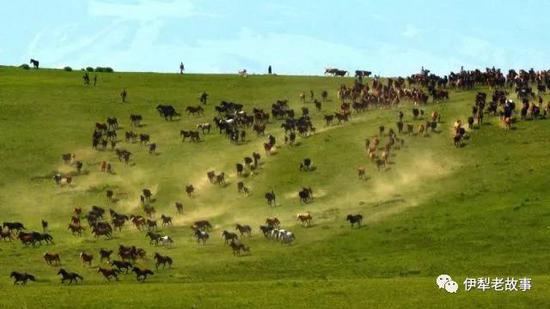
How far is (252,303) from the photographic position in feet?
127

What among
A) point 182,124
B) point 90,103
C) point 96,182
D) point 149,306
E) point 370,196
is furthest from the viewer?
point 90,103

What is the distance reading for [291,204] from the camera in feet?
209

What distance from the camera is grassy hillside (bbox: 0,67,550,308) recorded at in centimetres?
4141

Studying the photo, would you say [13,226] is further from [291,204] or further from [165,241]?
[291,204]

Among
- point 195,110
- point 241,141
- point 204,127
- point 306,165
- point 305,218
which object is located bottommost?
point 305,218

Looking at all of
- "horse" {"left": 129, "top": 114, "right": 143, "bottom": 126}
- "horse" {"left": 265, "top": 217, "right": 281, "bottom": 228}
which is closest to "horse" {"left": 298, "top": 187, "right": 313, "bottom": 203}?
"horse" {"left": 265, "top": 217, "right": 281, "bottom": 228}

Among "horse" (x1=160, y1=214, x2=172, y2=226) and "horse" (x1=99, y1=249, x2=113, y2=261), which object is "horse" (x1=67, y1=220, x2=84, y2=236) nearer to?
"horse" (x1=160, y1=214, x2=172, y2=226)

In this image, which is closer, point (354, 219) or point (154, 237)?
point (154, 237)

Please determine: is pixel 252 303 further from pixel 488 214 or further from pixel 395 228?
pixel 488 214

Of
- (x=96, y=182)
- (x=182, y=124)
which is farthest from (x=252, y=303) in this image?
(x=182, y=124)

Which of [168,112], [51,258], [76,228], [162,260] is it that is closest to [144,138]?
[168,112]

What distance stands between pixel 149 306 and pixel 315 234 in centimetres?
1958

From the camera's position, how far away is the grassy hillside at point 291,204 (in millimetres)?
41406

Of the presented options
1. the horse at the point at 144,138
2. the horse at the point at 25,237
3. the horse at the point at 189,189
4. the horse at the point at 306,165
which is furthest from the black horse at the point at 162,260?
the horse at the point at 144,138
